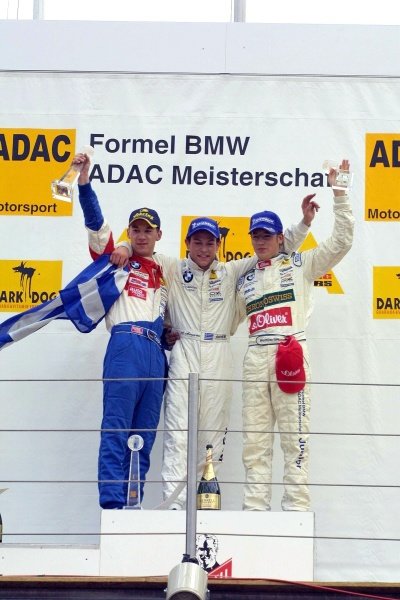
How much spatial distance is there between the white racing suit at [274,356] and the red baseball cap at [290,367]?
30 mm

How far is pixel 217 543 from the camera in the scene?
159 inches

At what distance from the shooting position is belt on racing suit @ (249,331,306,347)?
4539 mm

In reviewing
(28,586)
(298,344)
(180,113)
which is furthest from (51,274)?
(28,586)

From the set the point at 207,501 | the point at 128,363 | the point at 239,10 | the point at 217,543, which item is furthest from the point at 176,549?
the point at 239,10

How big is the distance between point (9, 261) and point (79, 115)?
25.8 inches

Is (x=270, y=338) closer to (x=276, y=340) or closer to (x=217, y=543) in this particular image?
(x=276, y=340)

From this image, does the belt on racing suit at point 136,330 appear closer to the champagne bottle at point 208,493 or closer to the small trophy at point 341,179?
the champagne bottle at point 208,493

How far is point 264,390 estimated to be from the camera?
4531 millimetres

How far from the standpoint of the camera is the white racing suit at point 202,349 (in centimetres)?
458

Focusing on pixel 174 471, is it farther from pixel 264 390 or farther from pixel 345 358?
pixel 345 358

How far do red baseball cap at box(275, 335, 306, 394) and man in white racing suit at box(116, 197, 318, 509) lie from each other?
9.5 inches

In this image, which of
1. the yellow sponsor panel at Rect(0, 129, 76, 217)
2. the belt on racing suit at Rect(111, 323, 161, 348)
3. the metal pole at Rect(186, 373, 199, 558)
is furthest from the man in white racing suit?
the metal pole at Rect(186, 373, 199, 558)

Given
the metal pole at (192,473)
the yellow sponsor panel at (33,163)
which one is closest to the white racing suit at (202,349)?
the yellow sponsor panel at (33,163)

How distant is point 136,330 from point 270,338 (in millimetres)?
468
